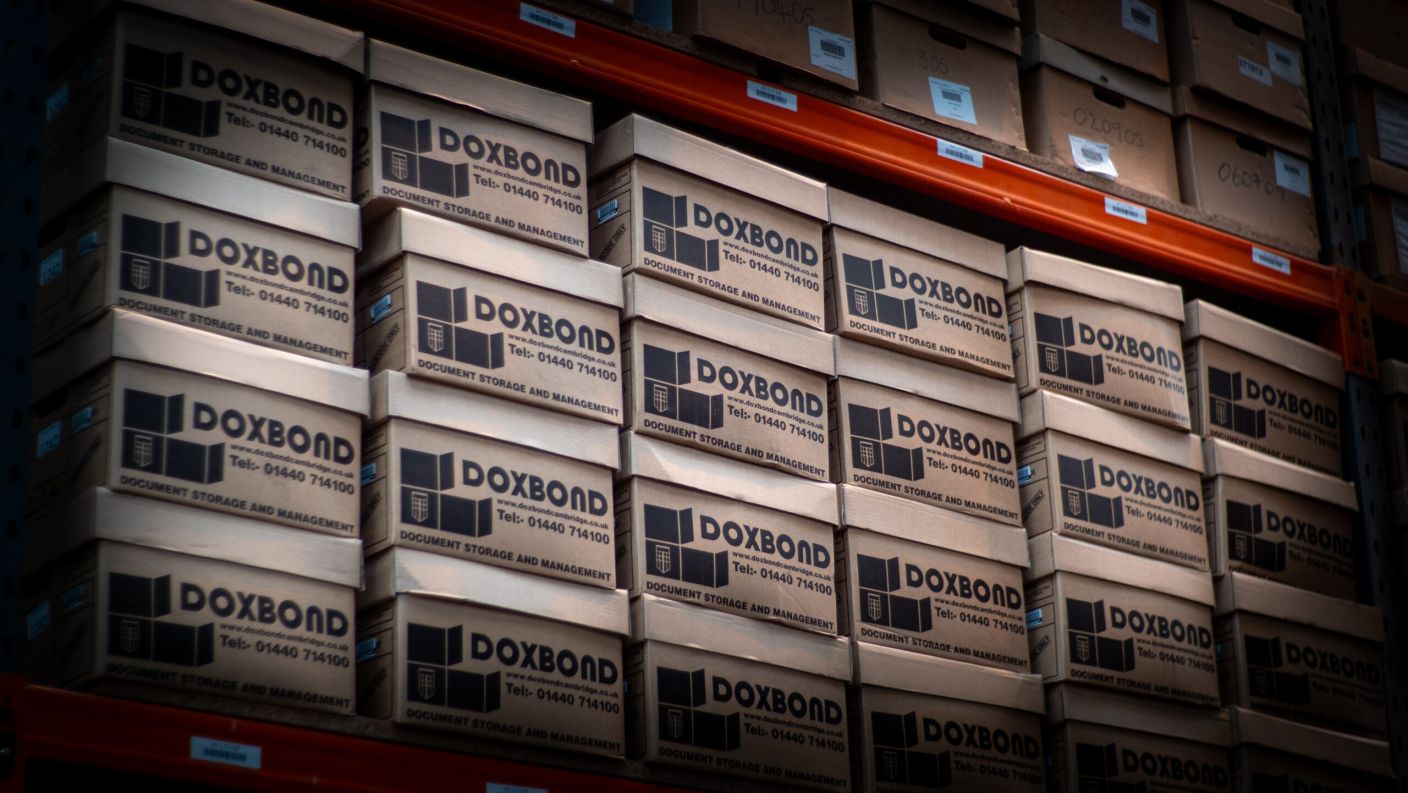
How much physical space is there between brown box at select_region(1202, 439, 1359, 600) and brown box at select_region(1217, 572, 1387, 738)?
0.05 m

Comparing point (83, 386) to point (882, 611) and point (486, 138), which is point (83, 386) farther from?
point (882, 611)

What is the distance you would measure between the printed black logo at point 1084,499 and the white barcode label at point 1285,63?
3.20ft

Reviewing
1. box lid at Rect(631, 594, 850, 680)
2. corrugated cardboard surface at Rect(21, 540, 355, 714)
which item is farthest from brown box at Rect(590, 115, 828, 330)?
corrugated cardboard surface at Rect(21, 540, 355, 714)

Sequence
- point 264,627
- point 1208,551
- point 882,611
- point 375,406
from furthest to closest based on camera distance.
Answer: point 1208,551 < point 882,611 < point 375,406 < point 264,627

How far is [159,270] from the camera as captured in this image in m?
1.97

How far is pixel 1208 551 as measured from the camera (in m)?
2.82

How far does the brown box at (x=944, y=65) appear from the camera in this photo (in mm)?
2740

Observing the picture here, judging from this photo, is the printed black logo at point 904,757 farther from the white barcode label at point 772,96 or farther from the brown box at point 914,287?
the white barcode label at point 772,96

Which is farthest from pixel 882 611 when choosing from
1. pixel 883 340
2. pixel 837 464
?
pixel 883 340

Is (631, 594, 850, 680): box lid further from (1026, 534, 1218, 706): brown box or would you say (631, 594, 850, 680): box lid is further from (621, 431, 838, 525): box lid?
(1026, 534, 1218, 706): brown box

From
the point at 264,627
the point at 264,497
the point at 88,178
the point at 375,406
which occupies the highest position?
the point at 88,178

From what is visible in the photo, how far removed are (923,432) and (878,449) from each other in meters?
0.10

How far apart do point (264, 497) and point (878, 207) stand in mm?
1096

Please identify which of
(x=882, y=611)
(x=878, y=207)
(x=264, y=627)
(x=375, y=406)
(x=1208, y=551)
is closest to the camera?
(x=264, y=627)
